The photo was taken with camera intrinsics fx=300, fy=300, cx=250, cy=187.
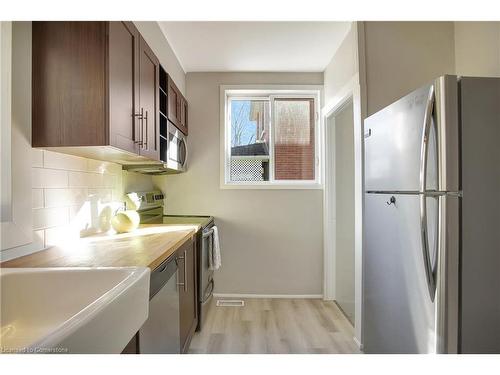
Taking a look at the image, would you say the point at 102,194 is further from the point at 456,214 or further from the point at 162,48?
the point at 456,214

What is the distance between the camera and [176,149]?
2.70m

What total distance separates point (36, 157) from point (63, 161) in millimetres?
194

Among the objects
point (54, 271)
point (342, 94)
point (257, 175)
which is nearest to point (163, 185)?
A: point (257, 175)

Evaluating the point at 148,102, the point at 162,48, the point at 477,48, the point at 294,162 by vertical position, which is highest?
the point at 162,48

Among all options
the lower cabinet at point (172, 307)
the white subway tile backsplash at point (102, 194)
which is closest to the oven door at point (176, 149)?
the white subway tile backsplash at point (102, 194)

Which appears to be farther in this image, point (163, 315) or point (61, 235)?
point (61, 235)

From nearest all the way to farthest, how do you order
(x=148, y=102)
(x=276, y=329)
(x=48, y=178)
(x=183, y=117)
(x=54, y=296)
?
(x=54, y=296) → (x=48, y=178) → (x=148, y=102) → (x=276, y=329) → (x=183, y=117)

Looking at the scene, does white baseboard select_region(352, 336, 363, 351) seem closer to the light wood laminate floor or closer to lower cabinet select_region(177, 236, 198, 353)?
the light wood laminate floor

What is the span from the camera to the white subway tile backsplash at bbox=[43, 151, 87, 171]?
1.41 meters

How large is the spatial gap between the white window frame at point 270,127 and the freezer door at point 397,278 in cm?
147

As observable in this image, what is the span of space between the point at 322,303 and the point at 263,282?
25.1 inches

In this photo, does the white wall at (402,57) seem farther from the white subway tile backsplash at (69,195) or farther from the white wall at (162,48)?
the white subway tile backsplash at (69,195)

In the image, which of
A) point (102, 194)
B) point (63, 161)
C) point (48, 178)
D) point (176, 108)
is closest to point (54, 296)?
point (48, 178)

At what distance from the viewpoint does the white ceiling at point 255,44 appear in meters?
2.33
